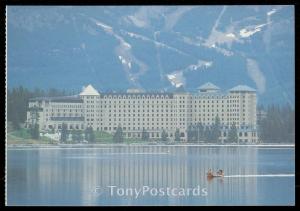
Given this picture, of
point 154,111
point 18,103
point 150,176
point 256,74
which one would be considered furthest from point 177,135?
point 150,176

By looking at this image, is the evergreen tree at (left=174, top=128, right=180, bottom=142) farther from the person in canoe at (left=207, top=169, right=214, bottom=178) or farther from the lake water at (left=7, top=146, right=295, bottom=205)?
the person in canoe at (left=207, top=169, right=214, bottom=178)

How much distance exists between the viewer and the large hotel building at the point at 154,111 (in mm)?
15188

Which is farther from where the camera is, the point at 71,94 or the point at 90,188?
the point at 71,94

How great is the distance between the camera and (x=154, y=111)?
15562 millimetres

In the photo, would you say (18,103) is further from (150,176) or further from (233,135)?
(233,135)

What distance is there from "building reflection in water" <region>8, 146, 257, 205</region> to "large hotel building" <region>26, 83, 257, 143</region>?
340mm

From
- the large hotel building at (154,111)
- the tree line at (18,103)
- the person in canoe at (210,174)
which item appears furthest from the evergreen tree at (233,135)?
the tree line at (18,103)

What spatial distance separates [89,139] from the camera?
1569 cm

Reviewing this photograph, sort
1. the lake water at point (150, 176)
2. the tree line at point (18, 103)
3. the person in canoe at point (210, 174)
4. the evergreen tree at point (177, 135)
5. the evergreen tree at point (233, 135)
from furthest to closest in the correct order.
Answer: the evergreen tree at point (177, 135) < the evergreen tree at point (233, 135) < the tree line at point (18, 103) < the person in canoe at point (210, 174) < the lake water at point (150, 176)

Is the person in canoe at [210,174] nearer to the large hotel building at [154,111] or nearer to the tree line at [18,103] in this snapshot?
the large hotel building at [154,111]
